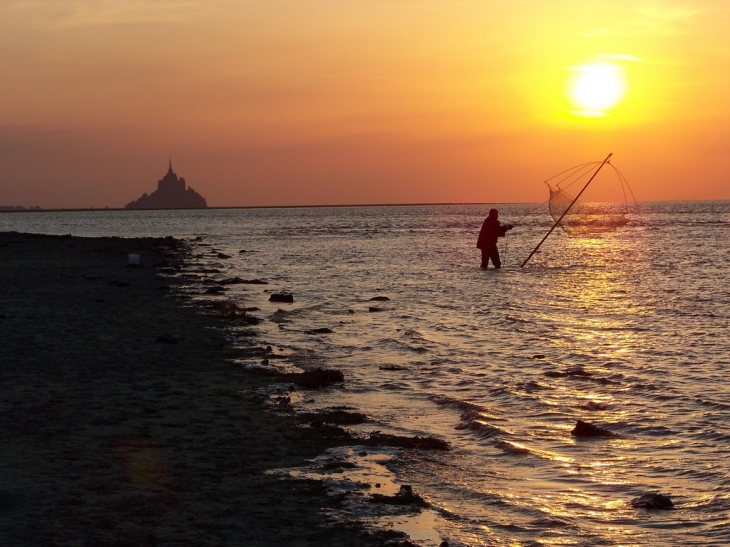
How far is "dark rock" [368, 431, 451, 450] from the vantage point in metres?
10.3

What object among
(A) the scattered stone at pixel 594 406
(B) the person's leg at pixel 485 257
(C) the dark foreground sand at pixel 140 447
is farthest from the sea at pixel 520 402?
(B) the person's leg at pixel 485 257

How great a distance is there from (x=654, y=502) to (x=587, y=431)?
2.84 metres

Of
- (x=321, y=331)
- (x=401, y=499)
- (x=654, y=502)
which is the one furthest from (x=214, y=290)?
(x=654, y=502)

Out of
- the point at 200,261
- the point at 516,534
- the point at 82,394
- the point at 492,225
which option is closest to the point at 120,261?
the point at 200,261

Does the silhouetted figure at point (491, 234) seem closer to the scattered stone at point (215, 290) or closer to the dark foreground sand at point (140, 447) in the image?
the scattered stone at point (215, 290)

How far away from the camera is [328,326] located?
22.2 metres

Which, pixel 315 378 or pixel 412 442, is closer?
pixel 412 442

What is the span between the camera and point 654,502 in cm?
831

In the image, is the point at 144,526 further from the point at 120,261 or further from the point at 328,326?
the point at 120,261

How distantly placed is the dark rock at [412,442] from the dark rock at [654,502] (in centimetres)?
258

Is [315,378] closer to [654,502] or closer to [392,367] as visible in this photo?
[392,367]

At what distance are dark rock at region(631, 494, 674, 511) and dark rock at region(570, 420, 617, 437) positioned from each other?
8.89 feet

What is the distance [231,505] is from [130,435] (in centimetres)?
260

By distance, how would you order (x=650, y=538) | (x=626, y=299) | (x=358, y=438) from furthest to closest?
(x=626, y=299) < (x=358, y=438) < (x=650, y=538)
